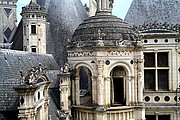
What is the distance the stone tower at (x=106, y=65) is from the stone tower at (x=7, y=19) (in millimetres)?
14092

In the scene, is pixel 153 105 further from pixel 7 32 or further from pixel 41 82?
pixel 7 32

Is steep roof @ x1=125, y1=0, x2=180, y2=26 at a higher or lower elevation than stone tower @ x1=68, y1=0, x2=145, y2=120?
higher

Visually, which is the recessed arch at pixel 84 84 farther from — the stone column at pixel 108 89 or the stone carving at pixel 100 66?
the stone column at pixel 108 89

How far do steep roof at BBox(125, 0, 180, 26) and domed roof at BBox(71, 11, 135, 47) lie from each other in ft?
17.7

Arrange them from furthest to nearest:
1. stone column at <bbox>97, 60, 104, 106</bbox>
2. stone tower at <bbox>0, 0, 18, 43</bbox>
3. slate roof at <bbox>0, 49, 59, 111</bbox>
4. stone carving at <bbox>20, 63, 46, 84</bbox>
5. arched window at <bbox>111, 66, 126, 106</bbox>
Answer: stone tower at <bbox>0, 0, 18, 43</bbox> → arched window at <bbox>111, 66, 126, 106</bbox> → stone column at <bbox>97, 60, 104, 106</bbox> → slate roof at <bbox>0, 49, 59, 111</bbox> → stone carving at <bbox>20, 63, 46, 84</bbox>

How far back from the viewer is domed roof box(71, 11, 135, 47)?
2092cm

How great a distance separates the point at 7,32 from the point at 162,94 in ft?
56.9

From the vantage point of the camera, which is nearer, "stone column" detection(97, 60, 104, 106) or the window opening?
"stone column" detection(97, 60, 104, 106)

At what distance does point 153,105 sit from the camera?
24312 mm

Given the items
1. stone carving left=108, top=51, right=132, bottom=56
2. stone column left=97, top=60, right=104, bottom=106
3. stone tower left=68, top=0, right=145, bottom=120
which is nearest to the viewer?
stone column left=97, top=60, right=104, bottom=106

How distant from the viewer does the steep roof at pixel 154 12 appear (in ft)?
88.0

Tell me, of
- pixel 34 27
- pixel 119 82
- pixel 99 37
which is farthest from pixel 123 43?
pixel 34 27

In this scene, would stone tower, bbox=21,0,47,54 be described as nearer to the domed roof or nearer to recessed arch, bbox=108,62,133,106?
the domed roof

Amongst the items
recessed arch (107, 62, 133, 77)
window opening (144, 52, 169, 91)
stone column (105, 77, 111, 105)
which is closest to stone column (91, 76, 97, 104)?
stone column (105, 77, 111, 105)
